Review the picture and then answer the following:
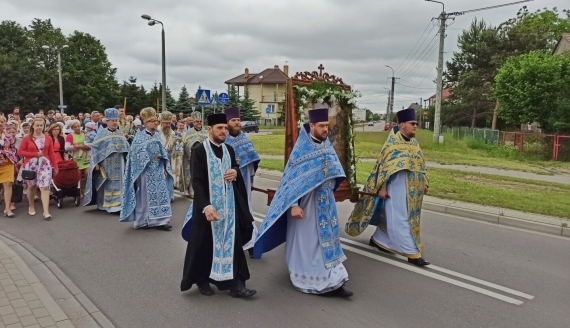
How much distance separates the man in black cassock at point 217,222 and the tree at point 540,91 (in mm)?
24078

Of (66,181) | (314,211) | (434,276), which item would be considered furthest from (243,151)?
(66,181)

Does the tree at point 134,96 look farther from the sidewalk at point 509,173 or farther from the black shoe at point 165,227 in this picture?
the black shoe at point 165,227

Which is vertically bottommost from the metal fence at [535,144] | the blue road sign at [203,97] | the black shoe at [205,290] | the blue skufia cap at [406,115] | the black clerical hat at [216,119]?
the black shoe at [205,290]

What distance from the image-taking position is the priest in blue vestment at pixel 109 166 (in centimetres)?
878

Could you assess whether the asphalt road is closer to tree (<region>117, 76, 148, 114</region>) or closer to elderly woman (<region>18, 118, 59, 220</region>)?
elderly woman (<region>18, 118, 59, 220</region>)

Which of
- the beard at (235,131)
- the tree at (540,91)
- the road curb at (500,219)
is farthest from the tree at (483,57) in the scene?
the beard at (235,131)

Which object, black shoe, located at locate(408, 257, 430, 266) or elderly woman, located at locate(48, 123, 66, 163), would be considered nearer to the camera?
black shoe, located at locate(408, 257, 430, 266)

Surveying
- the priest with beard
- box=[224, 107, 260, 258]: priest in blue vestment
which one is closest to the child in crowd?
the priest with beard

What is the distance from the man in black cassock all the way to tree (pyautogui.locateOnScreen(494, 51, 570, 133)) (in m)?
24.1

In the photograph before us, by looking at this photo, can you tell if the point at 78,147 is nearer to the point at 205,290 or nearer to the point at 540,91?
the point at 205,290

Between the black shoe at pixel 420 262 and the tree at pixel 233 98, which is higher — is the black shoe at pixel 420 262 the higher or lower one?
the lower one

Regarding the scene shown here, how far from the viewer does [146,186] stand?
7547 mm

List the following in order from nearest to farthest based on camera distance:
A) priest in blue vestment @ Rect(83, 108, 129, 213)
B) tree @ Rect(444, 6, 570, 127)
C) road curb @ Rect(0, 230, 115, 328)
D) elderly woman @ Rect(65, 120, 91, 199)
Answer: road curb @ Rect(0, 230, 115, 328)
priest in blue vestment @ Rect(83, 108, 129, 213)
elderly woman @ Rect(65, 120, 91, 199)
tree @ Rect(444, 6, 570, 127)

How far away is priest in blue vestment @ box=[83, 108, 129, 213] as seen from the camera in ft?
28.8
